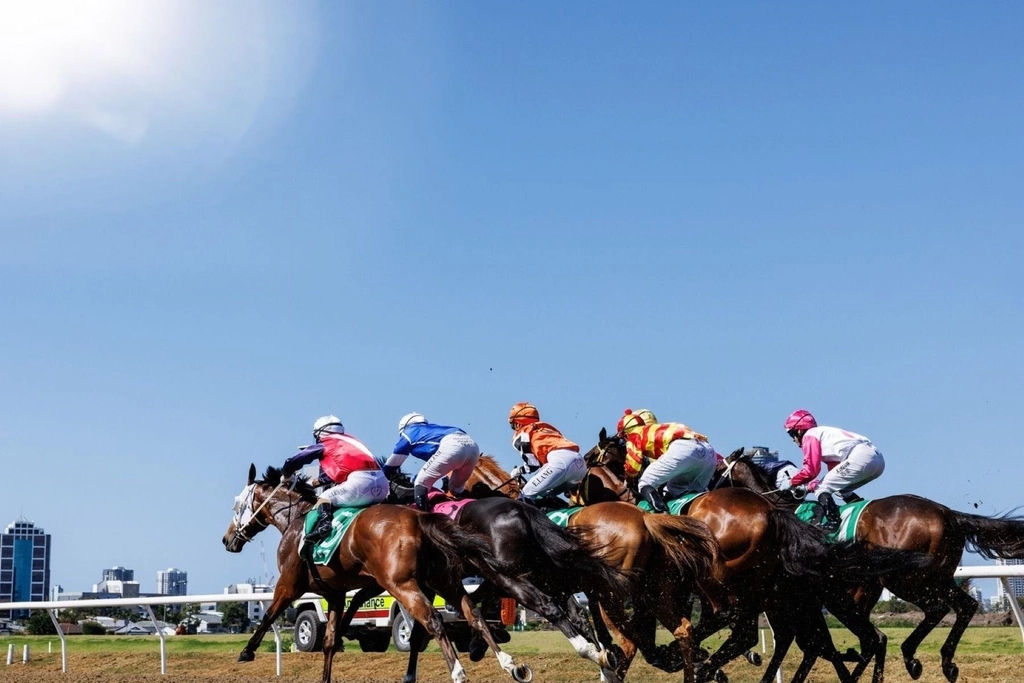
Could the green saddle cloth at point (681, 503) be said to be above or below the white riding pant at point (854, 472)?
below

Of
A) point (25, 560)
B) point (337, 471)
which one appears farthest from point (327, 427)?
point (25, 560)

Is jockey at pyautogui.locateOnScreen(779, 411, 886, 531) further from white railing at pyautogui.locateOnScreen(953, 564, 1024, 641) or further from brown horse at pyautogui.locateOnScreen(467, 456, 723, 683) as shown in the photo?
brown horse at pyautogui.locateOnScreen(467, 456, 723, 683)

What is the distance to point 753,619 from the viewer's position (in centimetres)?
797

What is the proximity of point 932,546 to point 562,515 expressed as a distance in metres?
2.46

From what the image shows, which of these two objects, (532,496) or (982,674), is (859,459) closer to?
(982,674)

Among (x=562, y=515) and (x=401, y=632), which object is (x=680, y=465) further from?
(x=401, y=632)

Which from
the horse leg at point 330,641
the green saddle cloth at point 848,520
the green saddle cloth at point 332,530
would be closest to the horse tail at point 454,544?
the green saddle cloth at point 332,530

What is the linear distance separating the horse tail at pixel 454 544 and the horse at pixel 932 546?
2.55 m

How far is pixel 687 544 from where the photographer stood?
23.8ft

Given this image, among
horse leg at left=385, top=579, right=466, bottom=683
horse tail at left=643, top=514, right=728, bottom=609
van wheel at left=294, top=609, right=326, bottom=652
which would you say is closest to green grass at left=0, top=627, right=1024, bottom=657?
van wheel at left=294, top=609, right=326, bottom=652

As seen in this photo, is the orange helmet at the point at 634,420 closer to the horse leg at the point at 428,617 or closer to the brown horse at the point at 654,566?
the brown horse at the point at 654,566

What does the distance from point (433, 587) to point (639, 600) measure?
149cm

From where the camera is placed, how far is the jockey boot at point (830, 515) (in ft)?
27.1

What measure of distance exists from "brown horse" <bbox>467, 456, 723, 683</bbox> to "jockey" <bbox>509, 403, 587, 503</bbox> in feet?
3.23
